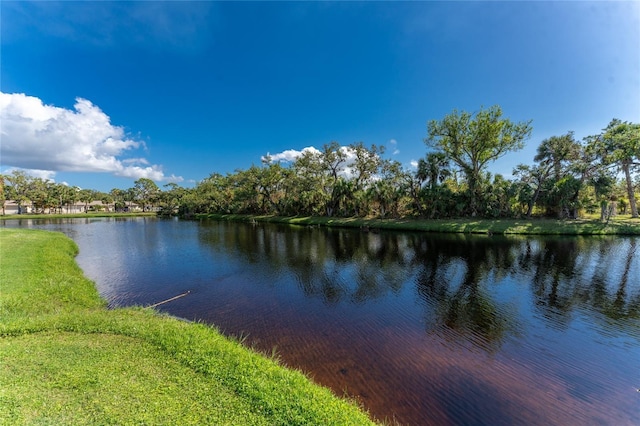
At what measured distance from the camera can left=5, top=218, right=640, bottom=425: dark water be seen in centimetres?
640

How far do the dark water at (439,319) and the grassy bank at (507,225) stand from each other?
29.1 ft

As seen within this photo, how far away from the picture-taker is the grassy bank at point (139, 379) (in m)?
4.45

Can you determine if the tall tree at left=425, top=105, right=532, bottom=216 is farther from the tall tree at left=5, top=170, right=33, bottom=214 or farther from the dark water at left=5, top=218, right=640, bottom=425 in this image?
the tall tree at left=5, top=170, right=33, bottom=214

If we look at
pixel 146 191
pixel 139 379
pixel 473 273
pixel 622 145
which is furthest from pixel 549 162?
pixel 146 191

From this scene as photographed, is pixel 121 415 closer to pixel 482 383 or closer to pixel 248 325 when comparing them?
pixel 248 325

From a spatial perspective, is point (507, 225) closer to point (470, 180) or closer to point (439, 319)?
point (470, 180)

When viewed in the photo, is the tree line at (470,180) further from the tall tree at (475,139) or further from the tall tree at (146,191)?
the tall tree at (146,191)

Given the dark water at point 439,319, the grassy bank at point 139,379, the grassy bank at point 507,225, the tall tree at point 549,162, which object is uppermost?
the tall tree at point 549,162

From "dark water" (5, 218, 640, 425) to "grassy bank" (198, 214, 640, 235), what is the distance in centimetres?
886

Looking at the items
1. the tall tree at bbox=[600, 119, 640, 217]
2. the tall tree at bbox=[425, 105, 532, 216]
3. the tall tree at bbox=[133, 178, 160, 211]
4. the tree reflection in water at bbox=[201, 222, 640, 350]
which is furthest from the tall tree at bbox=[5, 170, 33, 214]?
the tall tree at bbox=[600, 119, 640, 217]

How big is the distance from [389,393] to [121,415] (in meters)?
5.60

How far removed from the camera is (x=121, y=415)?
4.33 m

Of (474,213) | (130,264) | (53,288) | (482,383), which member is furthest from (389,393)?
(474,213)

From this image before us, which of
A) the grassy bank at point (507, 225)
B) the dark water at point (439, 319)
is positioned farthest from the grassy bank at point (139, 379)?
the grassy bank at point (507, 225)
